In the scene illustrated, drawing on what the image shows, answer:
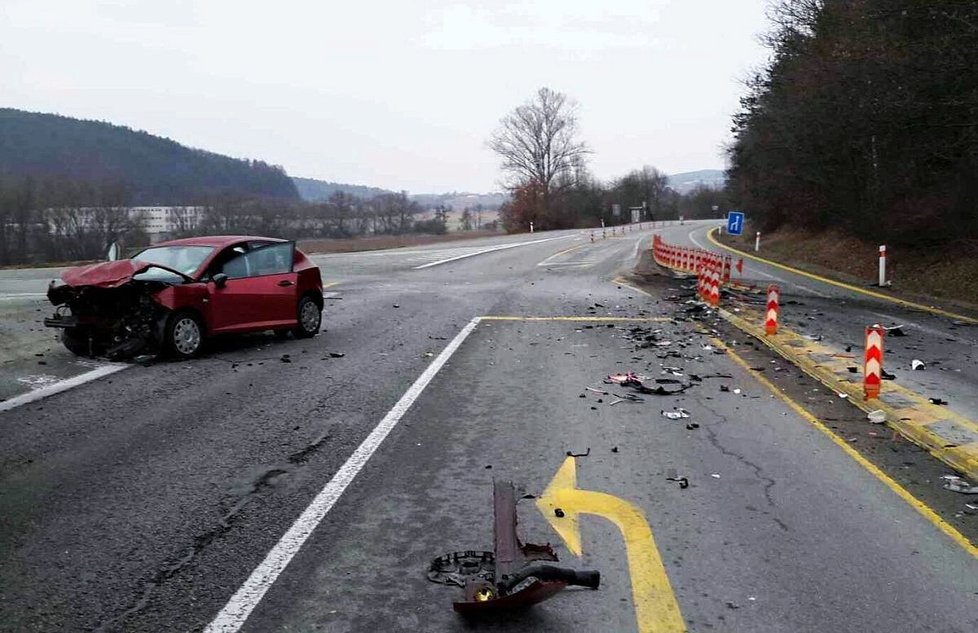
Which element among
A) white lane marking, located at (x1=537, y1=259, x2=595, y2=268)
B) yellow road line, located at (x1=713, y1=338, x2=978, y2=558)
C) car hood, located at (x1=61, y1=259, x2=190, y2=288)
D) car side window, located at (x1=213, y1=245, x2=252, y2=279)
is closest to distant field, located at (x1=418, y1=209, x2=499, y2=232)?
white lane marking, located at (x1=537, y1=259, x2=595, y2=268)

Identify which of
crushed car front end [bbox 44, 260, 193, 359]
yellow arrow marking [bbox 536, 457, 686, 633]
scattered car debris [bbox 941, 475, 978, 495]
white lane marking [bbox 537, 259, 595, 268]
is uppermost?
crushed car front end [bbox 44, 260, 193, 359]

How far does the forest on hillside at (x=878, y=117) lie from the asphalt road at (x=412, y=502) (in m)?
12.5

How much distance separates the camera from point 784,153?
117 feet

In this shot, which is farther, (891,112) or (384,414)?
(891,112)

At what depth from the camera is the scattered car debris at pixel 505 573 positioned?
3838 mm

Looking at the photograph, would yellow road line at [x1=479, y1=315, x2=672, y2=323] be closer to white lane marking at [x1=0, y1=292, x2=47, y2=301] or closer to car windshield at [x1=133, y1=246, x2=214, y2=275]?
car windshield at [x1=133, y1=246, x2=214, y2=275]

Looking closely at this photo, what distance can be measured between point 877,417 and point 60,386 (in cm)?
890

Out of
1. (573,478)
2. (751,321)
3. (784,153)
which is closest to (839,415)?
(573,478)

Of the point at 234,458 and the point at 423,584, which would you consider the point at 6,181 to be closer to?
the point at 234,458

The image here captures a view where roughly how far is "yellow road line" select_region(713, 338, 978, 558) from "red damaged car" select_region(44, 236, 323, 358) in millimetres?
7186

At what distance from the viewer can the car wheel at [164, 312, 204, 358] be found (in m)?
10.5

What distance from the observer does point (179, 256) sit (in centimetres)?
1134

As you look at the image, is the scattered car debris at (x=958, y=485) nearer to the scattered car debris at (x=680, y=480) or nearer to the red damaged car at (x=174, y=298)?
the scattered car debris at (x=680, y=480)

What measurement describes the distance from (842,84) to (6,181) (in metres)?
44.6
